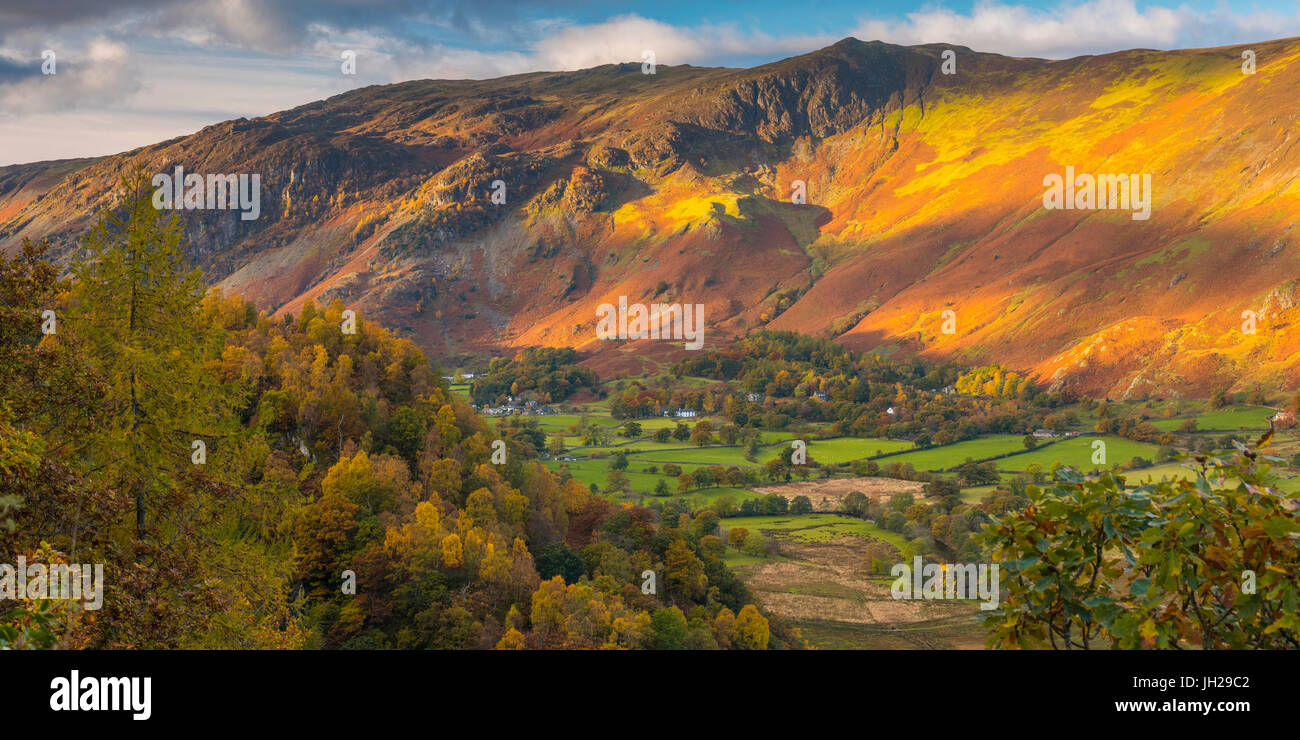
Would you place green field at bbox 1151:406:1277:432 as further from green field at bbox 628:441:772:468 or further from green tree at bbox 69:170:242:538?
green tree at bbox 69:170:242:538

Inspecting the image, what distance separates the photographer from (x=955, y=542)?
3174 inches

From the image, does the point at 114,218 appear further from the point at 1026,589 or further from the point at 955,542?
the point at 955,542

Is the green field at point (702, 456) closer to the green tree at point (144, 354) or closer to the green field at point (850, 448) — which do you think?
the green field at point (850, 448)

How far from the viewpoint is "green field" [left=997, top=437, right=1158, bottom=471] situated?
104250mm

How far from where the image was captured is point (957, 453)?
400ft

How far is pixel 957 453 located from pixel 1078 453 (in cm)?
1697

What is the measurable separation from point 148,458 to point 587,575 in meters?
34.8

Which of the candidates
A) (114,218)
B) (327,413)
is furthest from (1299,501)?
(327,413)

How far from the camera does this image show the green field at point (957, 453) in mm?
116231

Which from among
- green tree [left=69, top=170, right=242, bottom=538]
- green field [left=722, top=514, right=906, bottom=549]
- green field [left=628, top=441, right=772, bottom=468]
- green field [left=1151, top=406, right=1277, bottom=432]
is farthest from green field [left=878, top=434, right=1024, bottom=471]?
green tree [left=69, top=170, right=242, bottom=538]

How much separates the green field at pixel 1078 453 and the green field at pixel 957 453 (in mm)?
3741

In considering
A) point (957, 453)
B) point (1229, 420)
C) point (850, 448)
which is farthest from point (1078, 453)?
point (850, 448)

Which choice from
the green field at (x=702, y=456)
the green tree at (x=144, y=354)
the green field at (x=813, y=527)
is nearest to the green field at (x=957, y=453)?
the green field at (x=702, y=456)
